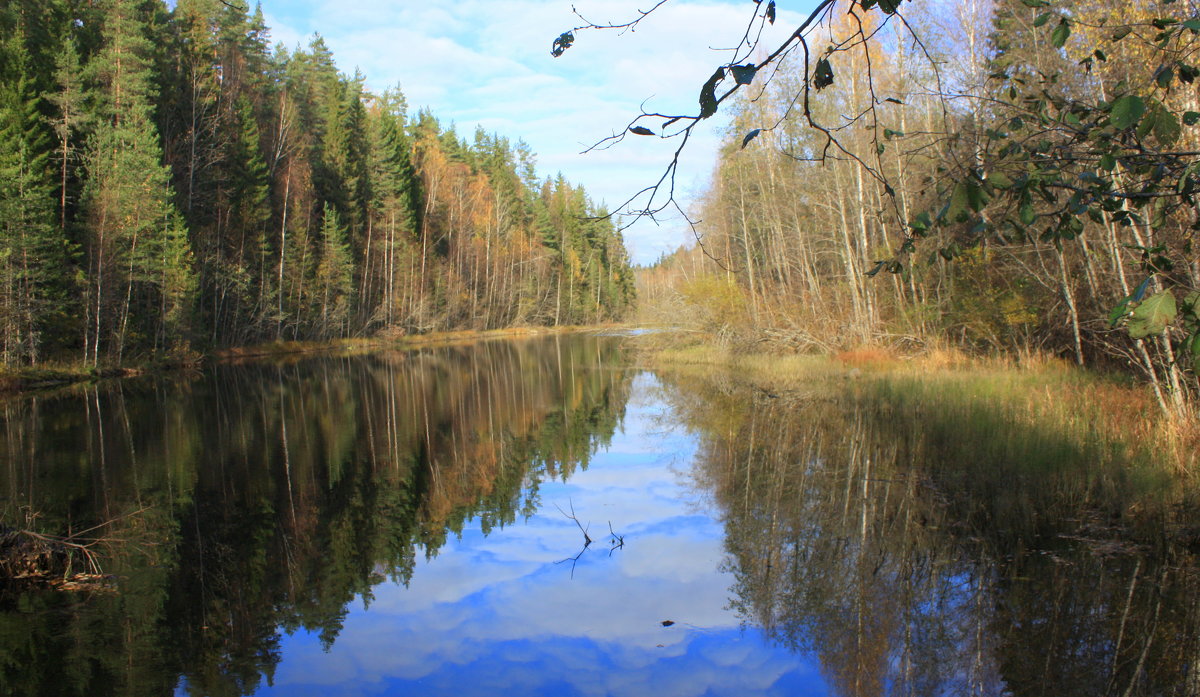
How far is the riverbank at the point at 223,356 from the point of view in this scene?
21.4 m

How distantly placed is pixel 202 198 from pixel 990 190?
34.8m

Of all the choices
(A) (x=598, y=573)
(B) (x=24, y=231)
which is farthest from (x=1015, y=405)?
(B) (x=24, y=231)

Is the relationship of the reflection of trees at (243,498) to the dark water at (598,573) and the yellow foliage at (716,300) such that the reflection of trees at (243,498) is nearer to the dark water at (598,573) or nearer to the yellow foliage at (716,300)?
the dark water at (598,573)

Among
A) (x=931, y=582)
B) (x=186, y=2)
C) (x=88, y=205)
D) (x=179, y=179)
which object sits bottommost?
(x=931, y=582)

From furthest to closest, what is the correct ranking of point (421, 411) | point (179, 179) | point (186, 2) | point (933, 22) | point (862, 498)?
point (186, 2) → point (179, 179) → point (421, 411) → point (933, 22) → point (862, 498)

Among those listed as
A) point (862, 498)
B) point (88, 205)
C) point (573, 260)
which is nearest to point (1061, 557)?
point (862, 498)

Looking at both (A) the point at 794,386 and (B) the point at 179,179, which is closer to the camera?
(A) the point at 794,386

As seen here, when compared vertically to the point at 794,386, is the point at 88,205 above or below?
above

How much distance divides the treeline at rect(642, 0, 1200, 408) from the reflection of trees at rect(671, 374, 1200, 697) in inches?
72.4

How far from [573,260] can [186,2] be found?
43.0m

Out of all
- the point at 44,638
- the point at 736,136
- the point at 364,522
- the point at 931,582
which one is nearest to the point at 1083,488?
the point at 931,582

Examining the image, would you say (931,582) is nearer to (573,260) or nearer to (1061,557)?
(1061,557)

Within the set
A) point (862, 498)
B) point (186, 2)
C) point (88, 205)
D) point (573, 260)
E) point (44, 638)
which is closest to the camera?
point (44, 638)

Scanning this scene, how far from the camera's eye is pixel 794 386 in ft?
58.9
